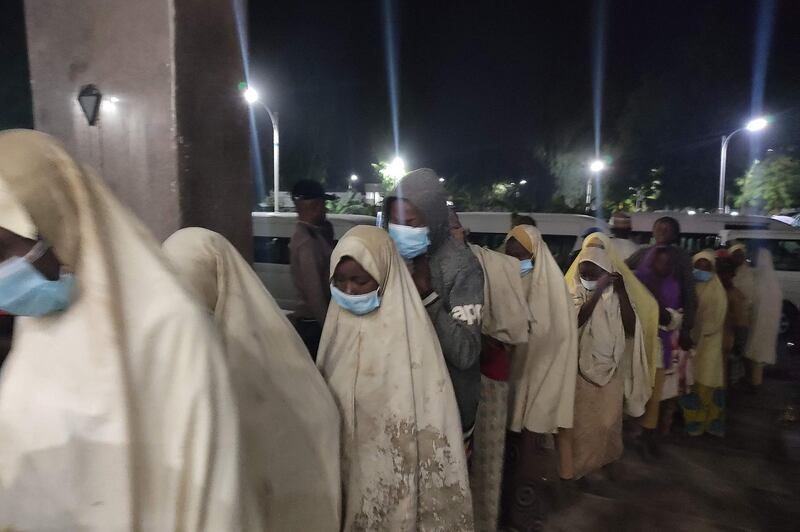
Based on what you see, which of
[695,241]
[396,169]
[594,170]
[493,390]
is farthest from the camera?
[396,169]

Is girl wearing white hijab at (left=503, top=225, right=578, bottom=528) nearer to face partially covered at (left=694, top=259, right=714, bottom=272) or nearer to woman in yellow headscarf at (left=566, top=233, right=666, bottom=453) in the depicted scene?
woman in yellow headscarf at (left=566, top=233, right=666, bottom=453)

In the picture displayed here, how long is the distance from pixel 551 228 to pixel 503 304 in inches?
255

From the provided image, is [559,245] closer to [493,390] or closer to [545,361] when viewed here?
[545,361]

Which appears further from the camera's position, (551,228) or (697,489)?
(551,228)

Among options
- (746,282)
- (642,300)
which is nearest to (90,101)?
(642,300)

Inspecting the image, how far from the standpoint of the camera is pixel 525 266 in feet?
11.3

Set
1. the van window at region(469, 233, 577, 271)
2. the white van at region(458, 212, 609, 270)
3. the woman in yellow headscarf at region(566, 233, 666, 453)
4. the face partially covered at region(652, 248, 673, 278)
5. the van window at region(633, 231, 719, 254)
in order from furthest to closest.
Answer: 1. the van window at region(633, 231, 719, 254)
2. the white van at region(458, 212, 609, 270)
3. the van window at region(469, 233, 577, 271)
4. the face partially covered at region(652, 248, 673, 278)
5. the woman in yellow headscarf at region(566, 233, 666, 453)

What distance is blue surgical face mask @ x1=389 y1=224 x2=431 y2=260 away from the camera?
247 centimetres

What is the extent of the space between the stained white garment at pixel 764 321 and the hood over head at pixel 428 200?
5186 millimetres

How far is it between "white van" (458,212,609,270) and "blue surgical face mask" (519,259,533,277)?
528cm

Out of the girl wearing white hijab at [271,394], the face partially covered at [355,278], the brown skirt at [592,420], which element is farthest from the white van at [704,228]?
the girl wearing white hijab at [271,394]

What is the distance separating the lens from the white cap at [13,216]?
1147mm

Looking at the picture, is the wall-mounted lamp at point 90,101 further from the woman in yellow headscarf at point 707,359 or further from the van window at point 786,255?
the van window at point 786,255

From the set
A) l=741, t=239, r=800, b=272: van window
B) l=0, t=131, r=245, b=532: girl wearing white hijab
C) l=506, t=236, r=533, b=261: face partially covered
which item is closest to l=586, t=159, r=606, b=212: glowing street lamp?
l=741, t=239, r=800, b=272: van window
